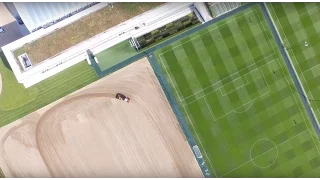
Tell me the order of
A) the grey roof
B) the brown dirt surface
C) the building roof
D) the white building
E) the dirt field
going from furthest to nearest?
the dirt field, the building roof, the brown dirt surface, the white building, the grey roof

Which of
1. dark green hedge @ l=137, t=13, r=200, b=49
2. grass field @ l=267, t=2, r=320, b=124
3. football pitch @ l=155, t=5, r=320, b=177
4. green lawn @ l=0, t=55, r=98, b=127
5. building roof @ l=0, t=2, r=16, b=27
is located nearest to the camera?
building roof @ l=0, t=2, r=16, b=27

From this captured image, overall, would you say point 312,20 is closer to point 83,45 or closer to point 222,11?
point 222,11

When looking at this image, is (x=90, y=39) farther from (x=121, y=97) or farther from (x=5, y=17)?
(x=5, y=17)

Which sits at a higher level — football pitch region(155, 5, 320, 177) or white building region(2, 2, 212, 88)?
white building region(2, 2, 212, 88)

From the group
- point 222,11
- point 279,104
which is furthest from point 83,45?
point 279,104

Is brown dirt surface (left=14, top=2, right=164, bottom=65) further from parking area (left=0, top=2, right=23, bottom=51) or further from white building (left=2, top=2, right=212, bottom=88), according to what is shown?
parking area (left=0, top=2, right=23, bottom=51)

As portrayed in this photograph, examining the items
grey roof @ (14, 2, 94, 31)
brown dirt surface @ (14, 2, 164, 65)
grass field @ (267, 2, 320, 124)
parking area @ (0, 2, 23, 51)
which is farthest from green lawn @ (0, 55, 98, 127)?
grass field @ (267, 2, 320, 124)
